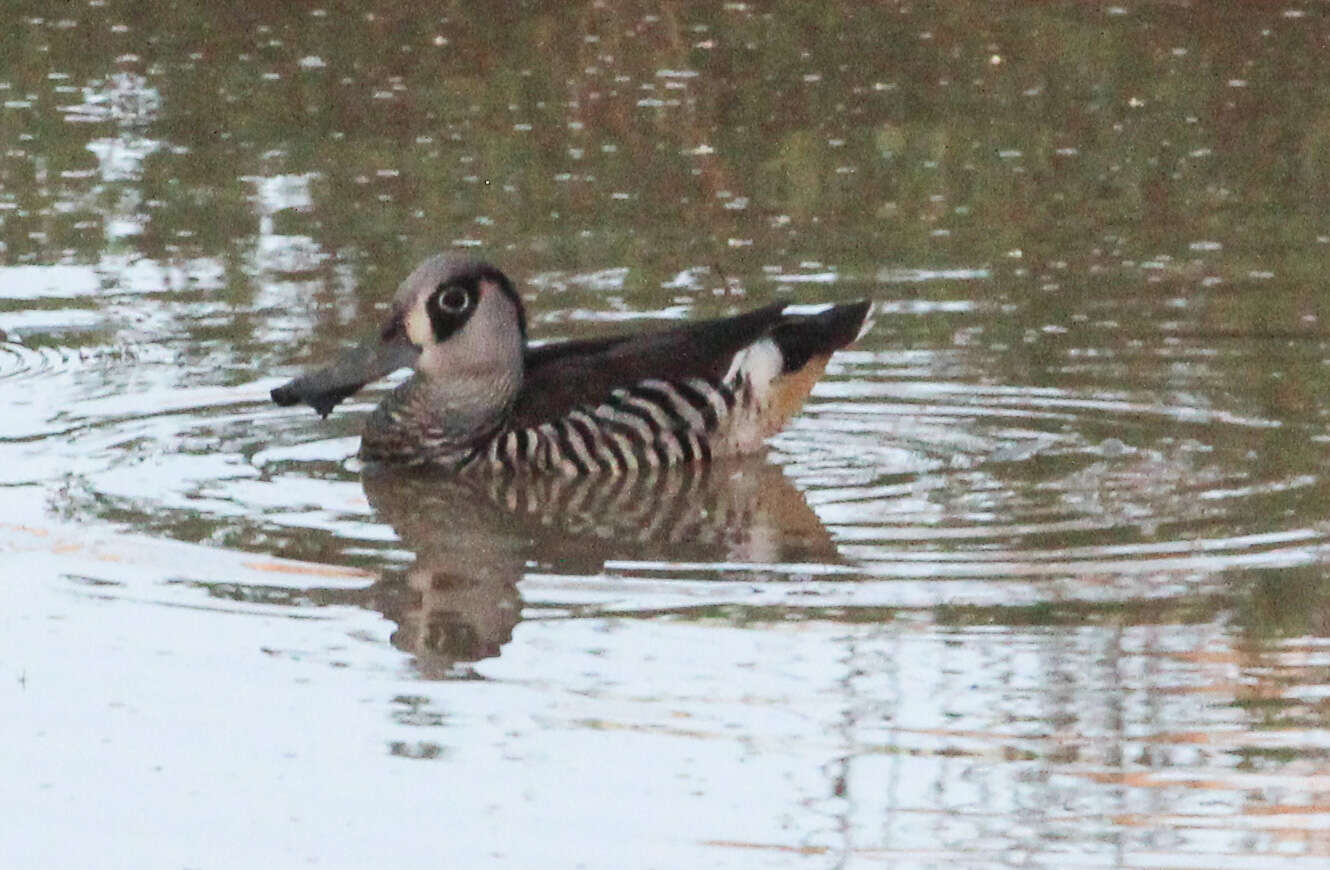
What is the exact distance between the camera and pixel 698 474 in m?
9.06

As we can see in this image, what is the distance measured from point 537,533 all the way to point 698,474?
3.28ft

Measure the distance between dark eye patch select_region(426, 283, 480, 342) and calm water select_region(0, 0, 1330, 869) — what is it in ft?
1.62

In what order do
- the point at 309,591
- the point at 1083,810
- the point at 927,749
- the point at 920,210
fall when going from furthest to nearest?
1. the point at 920,210
2. the point at 309,591
3. the point at 927,749
4. the point at 1083,810

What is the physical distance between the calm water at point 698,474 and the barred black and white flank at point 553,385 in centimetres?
16

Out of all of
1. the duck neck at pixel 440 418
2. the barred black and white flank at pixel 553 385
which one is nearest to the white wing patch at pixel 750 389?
the barred black and white flank at pixel 553 385

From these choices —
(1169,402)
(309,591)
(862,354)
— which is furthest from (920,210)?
(309,591)

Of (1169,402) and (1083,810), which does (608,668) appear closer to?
(1083,810)

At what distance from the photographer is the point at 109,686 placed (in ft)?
21.8

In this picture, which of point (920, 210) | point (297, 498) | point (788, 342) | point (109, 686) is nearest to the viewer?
point (109, 686)

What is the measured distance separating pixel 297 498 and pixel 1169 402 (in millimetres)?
2856

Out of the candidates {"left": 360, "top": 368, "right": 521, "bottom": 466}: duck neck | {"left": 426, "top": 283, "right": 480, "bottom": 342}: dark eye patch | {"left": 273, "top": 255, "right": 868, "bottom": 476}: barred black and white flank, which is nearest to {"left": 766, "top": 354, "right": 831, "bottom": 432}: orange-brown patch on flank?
{"left": 273, "top": 255, "right": 868, "bottom": 476}: barred black and white flank

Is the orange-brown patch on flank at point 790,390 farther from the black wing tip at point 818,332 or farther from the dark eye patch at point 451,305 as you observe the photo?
the dark eye patch at point 451,305

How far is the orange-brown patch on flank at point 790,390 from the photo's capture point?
915cm

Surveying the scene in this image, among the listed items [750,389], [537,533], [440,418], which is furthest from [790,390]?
[537,533]
